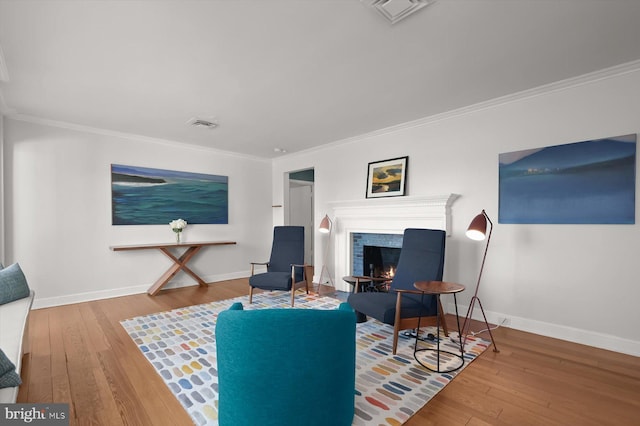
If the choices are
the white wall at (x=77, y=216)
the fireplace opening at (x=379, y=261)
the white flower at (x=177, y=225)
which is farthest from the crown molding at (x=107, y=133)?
the fireplace opening at (x=379, y=261)

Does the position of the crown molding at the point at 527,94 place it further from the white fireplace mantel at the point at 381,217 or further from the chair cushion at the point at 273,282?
the chair cushion at the point at 273,282

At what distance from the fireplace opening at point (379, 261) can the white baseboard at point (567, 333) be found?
4.18 feet

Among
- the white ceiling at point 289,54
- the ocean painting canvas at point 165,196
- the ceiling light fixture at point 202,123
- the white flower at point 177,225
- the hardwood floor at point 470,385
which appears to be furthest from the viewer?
the white flower at point 177,225

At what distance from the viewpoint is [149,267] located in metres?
5.08

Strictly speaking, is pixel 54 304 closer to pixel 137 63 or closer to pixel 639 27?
pixel 137 63

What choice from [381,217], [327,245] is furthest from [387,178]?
[327,245]

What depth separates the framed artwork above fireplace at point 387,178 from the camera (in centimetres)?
437

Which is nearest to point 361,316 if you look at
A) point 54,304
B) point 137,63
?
point 137,63

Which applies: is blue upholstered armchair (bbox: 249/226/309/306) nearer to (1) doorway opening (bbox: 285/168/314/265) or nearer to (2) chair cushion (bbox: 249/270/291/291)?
(2) chair cushion (bbox: 249/270/291/291)

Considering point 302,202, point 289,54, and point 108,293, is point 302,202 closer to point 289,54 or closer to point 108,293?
point 108,293

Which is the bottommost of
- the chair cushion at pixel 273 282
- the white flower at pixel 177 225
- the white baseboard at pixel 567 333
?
the white baseboard at pixel 567 333

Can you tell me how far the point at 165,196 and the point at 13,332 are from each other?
136 inches

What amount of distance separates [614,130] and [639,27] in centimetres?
96

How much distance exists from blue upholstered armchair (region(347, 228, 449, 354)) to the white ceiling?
62.8 inches
